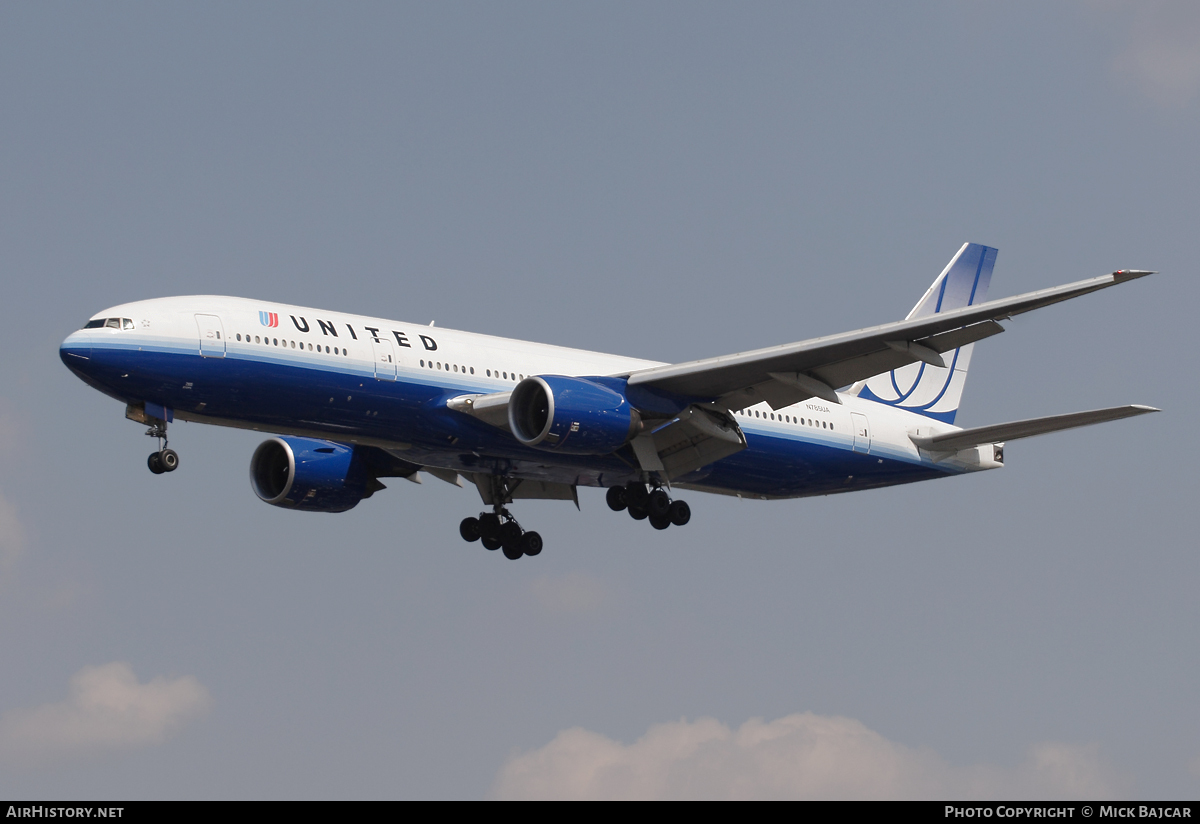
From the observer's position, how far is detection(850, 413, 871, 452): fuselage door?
135ft

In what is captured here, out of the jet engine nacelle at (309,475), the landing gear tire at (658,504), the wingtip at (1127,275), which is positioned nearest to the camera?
the wingtip at (1127,275)

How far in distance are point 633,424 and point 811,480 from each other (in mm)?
7584

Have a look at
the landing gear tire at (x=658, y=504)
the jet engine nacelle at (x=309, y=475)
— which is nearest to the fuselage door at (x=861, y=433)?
the landing gear tire at (x=658, y=504)

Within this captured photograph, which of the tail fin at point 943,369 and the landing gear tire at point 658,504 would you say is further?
the tail fin at point 943,369

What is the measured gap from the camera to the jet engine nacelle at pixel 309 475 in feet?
131

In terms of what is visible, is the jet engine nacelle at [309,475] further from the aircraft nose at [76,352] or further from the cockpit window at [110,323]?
the aircraft nose at [76,352]

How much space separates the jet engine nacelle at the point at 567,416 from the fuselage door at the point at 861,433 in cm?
880

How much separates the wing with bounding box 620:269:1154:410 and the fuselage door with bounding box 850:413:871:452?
538cm

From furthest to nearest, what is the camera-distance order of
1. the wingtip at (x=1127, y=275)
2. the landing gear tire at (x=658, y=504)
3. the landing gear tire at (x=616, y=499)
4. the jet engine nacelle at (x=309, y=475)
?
the jet engine nacelle at (x=309, y=475)
the landing gear tire at (x=616, y=499)
the landing gear tire at (x=658, y=504)
the wingtip at (x=1127, y=275)

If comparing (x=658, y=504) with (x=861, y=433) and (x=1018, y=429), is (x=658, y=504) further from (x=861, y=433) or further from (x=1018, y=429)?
(x=1018, y=429)

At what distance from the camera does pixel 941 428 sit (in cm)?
4284

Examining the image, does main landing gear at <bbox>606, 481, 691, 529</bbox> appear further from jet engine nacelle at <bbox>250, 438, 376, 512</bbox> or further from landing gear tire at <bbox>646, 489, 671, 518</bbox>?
jet engine nacelle at <bbox>250, 438, 376, 512</bbox>
